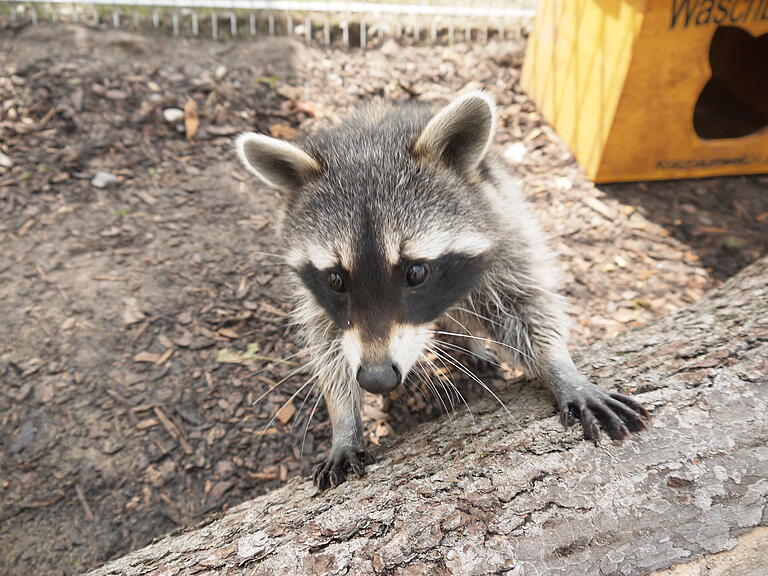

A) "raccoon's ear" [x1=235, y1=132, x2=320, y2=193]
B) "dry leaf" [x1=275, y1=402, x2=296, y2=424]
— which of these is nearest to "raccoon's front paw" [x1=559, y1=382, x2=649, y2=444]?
"raccoon's ear" [x1=235, y1=132, x2=320, y2=193]

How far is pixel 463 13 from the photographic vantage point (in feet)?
20.2

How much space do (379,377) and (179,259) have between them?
7.75ft

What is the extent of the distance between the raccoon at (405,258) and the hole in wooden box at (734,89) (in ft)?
10.3

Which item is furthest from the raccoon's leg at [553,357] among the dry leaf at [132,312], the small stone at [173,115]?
the small stone at [173,115]

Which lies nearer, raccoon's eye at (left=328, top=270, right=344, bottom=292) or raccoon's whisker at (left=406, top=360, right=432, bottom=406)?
raccoon's eye at (left=328, top=270, right=344, bottom=292)

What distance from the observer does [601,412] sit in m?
2.12

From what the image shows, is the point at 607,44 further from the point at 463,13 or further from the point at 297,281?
the point at 297,281

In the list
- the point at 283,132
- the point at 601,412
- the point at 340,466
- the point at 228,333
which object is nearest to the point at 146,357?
the point at 228,333

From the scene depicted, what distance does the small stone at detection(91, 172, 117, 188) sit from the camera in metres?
4.53

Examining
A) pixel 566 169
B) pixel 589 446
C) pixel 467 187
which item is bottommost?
pixel 566 169

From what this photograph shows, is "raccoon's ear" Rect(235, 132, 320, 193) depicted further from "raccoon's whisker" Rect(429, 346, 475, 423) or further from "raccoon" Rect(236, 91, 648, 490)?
"raccoon's whisker" Rect(429, 346, 475, 423)

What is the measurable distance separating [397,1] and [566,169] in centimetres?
271

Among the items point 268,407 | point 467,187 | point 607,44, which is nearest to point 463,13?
point 607,44

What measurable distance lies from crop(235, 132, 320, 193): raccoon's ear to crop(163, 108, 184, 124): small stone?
2.62 m
